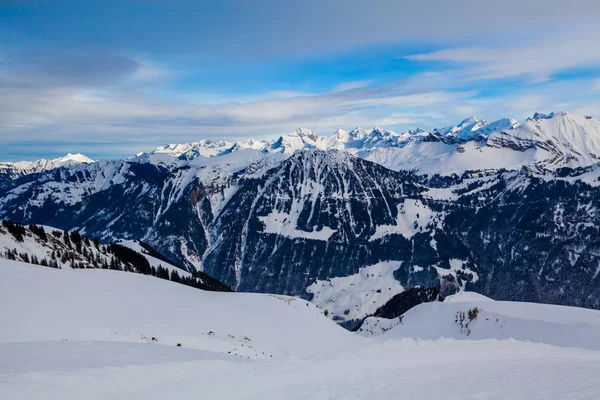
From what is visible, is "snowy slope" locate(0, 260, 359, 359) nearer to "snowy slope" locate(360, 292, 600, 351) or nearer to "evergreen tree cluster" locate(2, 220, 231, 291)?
"snowy slope" locate(360, 292, 600, 351)

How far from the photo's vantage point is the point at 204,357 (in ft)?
96.4

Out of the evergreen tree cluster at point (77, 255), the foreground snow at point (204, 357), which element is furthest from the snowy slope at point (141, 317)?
the evergreen tree cluster at point (77, 255)

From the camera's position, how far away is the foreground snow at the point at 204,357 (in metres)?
21.7

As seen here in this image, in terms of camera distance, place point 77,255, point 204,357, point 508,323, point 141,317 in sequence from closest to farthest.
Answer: point 204,357 → point 141,317 → point 508,323 → point 77,255

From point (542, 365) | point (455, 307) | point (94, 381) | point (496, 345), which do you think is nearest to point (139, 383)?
point (94, 381)

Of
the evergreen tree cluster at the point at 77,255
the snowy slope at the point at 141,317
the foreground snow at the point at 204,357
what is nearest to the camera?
the foreground snow at the point at 204,357

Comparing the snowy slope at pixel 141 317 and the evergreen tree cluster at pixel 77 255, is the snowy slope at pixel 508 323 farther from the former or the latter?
the evergreen tree cluster at pixel 77 255

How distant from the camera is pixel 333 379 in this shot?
2506 centimetres

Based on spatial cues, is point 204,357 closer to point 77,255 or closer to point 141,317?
point 141,317

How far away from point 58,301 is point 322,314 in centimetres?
3678

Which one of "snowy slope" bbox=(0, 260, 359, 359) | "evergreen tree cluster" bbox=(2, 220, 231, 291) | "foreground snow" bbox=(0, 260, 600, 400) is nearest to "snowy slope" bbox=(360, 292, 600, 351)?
"snowy slope" bbox=(0, 260, 359, 359)

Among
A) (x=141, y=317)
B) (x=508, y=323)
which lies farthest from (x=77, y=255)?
(x=508, y=323)

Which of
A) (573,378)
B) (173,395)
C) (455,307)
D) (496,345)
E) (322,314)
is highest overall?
(173,395)

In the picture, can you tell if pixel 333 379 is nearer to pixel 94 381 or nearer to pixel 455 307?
pixel 94 381
